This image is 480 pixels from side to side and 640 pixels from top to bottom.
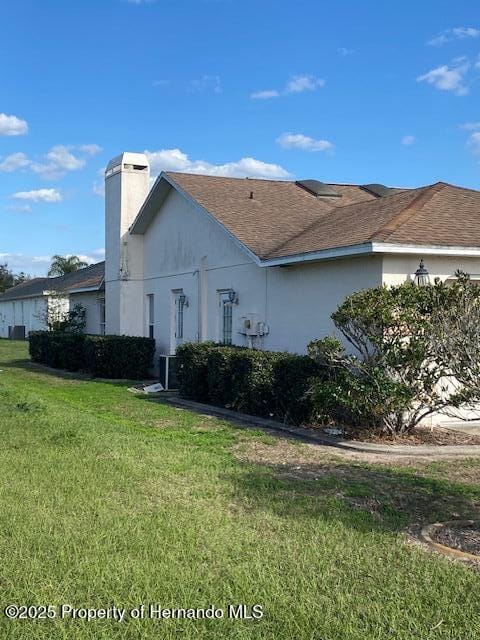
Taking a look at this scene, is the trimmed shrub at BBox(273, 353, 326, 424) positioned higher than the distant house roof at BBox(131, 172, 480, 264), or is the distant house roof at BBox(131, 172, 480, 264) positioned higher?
the distant house roof at BBox(131, 172, 480, 264)

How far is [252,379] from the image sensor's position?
1170 cm

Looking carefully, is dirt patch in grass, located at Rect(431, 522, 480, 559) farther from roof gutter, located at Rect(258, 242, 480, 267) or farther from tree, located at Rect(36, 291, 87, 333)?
tree, located at Rect(36, 291, 87, 333)

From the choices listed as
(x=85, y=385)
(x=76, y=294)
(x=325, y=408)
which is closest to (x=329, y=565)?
(x=325, y=408)

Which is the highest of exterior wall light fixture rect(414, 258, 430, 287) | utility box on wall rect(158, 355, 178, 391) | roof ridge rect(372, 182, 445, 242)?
roof ridge rect(372, 182, 445, 242)

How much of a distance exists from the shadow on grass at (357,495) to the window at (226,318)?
7.79 meters

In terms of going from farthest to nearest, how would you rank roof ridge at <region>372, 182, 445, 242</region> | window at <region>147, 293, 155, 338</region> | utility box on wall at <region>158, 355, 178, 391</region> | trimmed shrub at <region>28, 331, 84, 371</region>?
trimmed shrub at <region>28, 331, 84, 371</region> → window at <region>147, 293, 155, 338</region> → utility box on wall at <region>158, 355, 178, 391</region> → roof ridge at <region>372, 182, 445, 242</region>

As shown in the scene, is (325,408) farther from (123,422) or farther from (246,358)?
(123,422)

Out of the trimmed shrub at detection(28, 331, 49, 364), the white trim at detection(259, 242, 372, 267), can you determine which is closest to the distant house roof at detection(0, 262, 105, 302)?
the trimmed shrub at detection(28, 331, 49, 364)

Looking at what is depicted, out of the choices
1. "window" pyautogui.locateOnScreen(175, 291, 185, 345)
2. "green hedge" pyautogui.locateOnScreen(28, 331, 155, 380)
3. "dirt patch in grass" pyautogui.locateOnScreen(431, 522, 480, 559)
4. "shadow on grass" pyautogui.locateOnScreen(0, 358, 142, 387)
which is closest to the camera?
"dirt patch in grass" pyautogui.locateOnScreen(431, 522, 480, 559)

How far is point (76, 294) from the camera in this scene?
28.2 m

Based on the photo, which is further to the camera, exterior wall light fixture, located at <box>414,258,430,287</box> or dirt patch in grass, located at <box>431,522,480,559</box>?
exterior wall light fixture, located at <box>414,258,430,287</box>

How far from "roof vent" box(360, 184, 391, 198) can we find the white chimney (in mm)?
6406

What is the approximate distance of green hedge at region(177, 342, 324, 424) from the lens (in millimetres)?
10844

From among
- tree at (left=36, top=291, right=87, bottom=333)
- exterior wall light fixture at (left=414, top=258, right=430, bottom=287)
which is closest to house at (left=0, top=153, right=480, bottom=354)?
exterior wall light fixture at (left=414, top=258, right=430, bottom=287)
